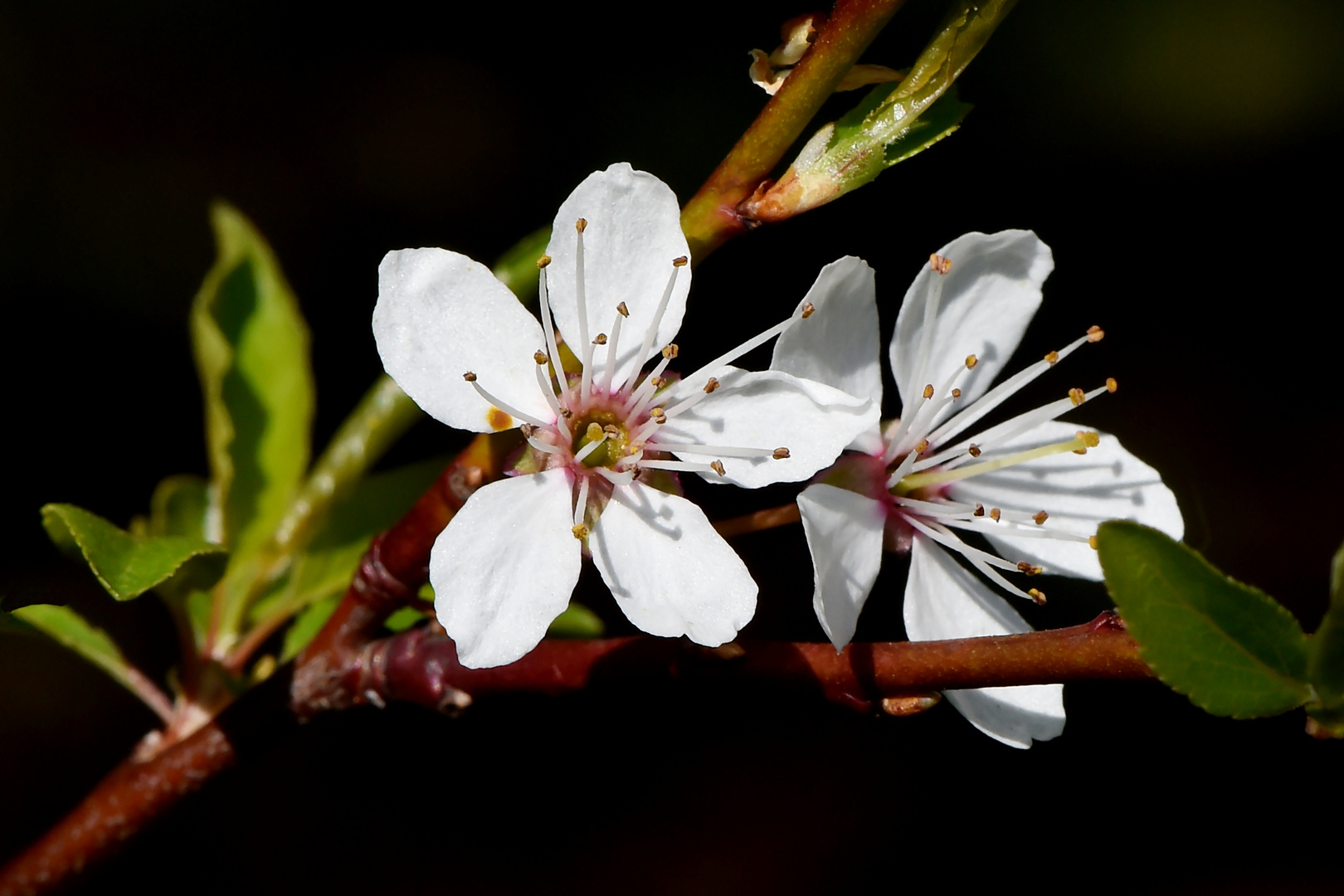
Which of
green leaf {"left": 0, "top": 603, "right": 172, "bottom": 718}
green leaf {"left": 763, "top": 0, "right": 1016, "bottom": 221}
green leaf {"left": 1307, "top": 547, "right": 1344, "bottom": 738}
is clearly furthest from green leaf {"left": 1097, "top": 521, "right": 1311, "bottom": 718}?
green leaf {"left": 0, "top": 603, "right": 172, "bottom": 718}

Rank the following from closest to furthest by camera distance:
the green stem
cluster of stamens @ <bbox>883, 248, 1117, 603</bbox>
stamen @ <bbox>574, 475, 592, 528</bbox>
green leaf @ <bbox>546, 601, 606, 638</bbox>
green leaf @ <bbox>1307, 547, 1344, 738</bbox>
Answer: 1. green leaf @ <bbox>1307, 547, 1344, 738</bbox>
2. the green stem
3. stamen @ <bbox>574, 475, 592, 528</bbox>
4. cluster of stamens @ <bbox>883, 248, 1117, 603</bbox>
5. green leaf @ <bbox>546, 601, 606, 638</bbox>

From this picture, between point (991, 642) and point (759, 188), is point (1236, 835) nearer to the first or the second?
point (991, 642)

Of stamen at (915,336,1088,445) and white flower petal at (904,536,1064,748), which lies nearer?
white flower petal at (904,536,1064,748)

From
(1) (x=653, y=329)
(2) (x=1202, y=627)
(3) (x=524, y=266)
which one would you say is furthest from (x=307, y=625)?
(2) (x=1202, y=627)

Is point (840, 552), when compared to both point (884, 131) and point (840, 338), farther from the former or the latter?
point (884, 131)

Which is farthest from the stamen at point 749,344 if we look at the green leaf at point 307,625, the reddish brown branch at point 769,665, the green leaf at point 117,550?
the green leaf at point 307,625

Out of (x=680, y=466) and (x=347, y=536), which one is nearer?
(x=680, y=466)

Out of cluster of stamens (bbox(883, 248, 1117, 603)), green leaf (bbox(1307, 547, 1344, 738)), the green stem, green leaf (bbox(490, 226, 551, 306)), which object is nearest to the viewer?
green leaf (bbox(1307, 547, 1344, 738))

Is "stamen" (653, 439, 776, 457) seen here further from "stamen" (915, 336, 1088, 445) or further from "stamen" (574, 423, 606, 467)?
"stamen" (915, 336, 1088, 445)
